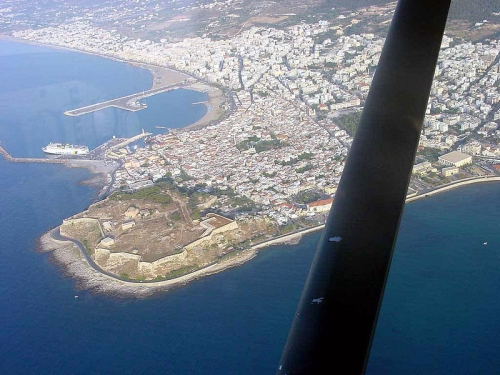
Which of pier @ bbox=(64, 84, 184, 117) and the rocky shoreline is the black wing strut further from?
pier @ bbox=(64, 84, 184, 117)

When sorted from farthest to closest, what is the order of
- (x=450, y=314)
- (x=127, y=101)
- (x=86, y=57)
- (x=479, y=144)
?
1. (x=86, y=57)
2. (x=127, y=101)
3. (x=479, y=144)
4. (x=450, y=314)

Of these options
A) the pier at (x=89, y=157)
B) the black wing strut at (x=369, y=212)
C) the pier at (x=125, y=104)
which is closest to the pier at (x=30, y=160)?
the pier at (x=89, y=157)

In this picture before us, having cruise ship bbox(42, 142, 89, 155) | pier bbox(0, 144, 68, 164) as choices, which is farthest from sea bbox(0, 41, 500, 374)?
cruise ship bbox(42, 142, 89, 155)

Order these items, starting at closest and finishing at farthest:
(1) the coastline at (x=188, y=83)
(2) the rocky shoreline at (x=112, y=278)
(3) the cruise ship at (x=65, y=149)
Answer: (2) the rocky shoreline at (x=112, y=278), (3) the cruise ship at (x=65, y=149), (1) the coastline at (x=188, y=83)

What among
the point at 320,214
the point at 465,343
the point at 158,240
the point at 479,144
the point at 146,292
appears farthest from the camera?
the point at 479,144

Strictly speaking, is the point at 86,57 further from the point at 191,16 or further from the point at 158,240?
the point at 158,240

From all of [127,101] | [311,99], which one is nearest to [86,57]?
[127,101]

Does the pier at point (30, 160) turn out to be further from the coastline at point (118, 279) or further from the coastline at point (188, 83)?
the coastline at point (118, 279)
